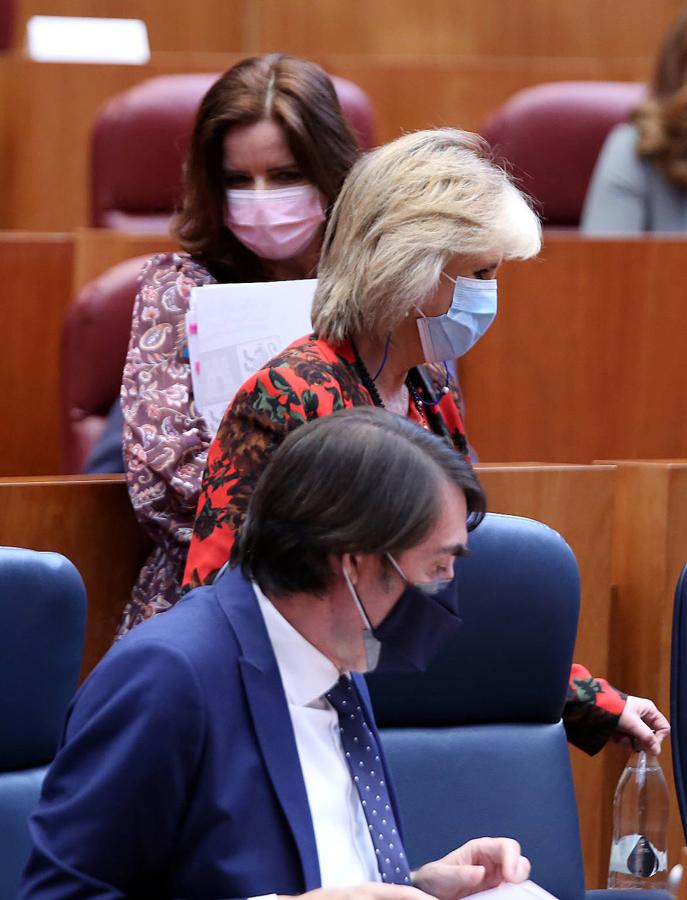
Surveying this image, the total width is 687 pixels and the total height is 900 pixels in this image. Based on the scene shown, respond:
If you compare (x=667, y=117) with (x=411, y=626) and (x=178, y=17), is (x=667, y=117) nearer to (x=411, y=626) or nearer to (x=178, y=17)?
(x=178, y=17)

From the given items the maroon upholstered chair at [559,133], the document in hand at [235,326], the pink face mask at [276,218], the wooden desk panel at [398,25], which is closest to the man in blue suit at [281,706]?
the document in hand at [235,326]

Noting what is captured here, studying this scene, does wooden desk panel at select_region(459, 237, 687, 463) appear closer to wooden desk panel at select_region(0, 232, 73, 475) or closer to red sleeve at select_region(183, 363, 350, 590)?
wooden desk panel at select_region(0, 232, 73, 475)

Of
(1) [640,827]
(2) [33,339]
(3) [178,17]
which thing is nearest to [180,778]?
(1) [640,827]

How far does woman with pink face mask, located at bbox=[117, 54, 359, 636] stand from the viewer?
167 centimetres

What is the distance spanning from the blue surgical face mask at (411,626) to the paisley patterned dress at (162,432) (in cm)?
49

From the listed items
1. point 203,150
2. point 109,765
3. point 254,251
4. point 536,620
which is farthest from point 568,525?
point 109,765

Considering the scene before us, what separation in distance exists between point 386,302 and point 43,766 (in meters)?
0.49

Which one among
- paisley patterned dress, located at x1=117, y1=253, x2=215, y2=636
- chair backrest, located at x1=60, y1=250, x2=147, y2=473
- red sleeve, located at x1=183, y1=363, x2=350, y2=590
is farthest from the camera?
chair backrest, located at x1=60, y1=250, x2=147, y2=473

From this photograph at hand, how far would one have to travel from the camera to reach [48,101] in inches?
115

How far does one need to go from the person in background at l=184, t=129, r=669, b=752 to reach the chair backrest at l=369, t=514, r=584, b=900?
0.26 ft

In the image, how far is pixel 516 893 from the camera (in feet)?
3.39

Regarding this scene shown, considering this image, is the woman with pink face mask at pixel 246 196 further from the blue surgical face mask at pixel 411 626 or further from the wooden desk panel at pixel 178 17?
the wooden desk panel at pixel 178 17

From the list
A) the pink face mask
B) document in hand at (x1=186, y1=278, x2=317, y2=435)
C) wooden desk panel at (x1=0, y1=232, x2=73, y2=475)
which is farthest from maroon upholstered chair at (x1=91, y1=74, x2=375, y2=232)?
document in hand at (x1=186, y1=278, x2=317, y2=435)

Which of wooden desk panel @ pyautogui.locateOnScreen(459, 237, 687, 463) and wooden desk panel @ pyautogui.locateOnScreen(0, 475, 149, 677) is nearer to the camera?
wooden desk panel @ pyautogui.locateOnScreen(0, 475, 149, 677)
